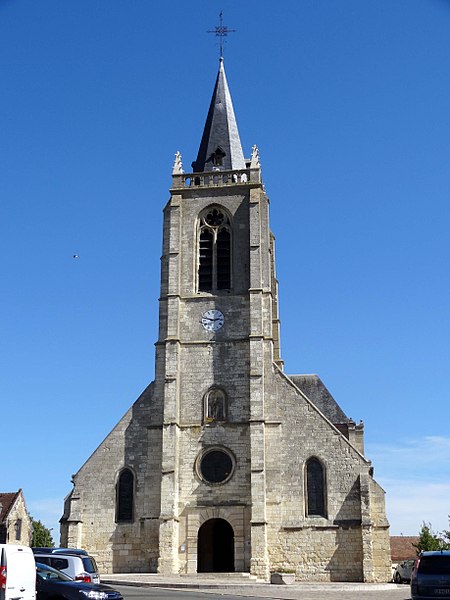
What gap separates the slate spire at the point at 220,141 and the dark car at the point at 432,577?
26.8 metres

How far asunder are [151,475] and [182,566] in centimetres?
398

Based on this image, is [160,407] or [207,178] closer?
[160,407]

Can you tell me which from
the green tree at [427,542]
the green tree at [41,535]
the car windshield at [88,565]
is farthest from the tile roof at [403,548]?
the car windshield at [88,565]

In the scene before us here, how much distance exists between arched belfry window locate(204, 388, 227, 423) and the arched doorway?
4.44m

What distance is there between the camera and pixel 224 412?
3359 centimetres

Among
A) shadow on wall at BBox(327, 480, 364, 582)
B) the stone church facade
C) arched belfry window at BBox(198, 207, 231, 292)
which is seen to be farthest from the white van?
arched belfry window at BBox(198, 207, 231, 292)

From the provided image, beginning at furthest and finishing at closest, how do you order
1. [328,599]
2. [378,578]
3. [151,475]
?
[151,475]
[378,578]
[328,599]

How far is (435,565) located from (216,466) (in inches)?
745

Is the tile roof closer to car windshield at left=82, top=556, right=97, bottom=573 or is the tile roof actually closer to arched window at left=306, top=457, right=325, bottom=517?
arched window at left=306, top=457, right=325, bottom=517

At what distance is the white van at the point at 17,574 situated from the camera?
472 inches

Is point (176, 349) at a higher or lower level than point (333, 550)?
higher

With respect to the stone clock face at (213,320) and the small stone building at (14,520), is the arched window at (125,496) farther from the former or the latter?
the small stone building at (14,520)

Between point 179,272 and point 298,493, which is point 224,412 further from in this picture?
point 179,272

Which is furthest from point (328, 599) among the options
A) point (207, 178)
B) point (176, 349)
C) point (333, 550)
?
point (207, 178)
